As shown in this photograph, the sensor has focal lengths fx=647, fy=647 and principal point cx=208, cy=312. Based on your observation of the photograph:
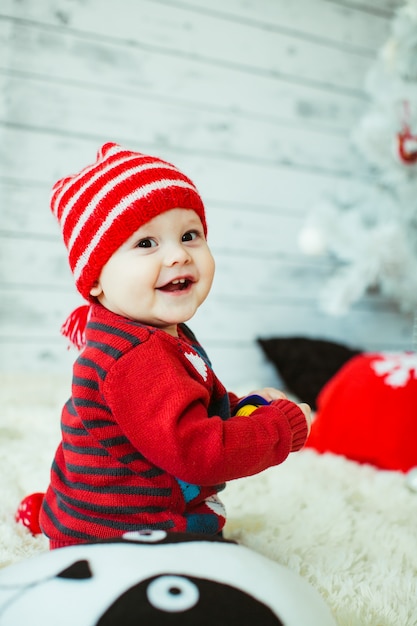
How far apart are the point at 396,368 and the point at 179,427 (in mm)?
868

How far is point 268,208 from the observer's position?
208 centimetres

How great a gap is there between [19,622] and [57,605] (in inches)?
Result: 1.2

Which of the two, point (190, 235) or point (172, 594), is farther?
point (190, 235)

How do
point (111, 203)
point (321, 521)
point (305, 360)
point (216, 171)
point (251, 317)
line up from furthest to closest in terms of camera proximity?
point (251, 317) → point (216, 171) → point (305, 360) → point (321, 521) → point (111, 203)

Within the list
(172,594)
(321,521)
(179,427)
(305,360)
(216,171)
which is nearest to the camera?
(172,594)

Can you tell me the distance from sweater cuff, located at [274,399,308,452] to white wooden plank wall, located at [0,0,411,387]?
126cm

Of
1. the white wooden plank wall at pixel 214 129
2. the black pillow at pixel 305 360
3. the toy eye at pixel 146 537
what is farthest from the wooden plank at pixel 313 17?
the toy eye at pixel 146 537

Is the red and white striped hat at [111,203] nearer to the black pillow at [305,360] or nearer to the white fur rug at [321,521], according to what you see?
the white fur rug at [321,521]

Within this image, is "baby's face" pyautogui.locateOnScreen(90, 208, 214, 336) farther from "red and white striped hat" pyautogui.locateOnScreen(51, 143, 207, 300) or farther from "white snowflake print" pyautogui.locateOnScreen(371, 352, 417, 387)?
"white snowflake print" pyautogui.locateOnScreen(371, 352, 417, 387)

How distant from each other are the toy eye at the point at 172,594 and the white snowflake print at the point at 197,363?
26cm

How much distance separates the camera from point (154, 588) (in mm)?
508

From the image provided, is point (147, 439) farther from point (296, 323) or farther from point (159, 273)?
point (296, 323)

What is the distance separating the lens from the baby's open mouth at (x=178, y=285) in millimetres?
748

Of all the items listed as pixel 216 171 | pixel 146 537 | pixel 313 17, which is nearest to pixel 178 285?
pixel 146 537
